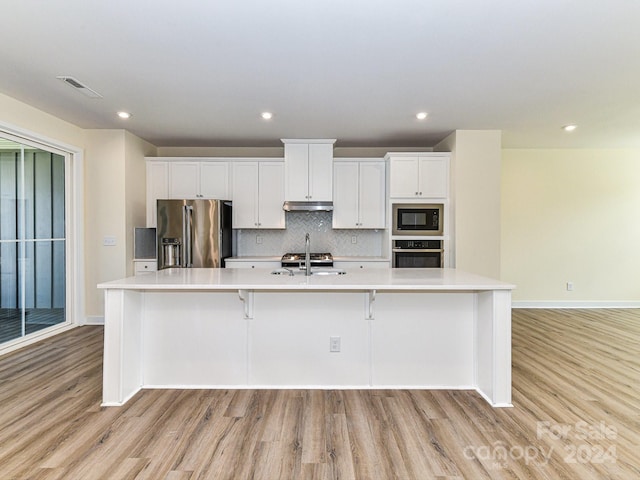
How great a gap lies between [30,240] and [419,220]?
181 inches

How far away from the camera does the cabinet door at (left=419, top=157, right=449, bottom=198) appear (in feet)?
16.0

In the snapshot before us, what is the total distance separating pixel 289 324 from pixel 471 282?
1.38 meters

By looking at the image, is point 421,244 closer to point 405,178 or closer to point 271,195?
point 405,178

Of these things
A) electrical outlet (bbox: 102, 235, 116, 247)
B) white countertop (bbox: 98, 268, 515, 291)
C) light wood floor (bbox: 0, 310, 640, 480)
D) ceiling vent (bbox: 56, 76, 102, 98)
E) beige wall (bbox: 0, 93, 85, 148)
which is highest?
ceiling vent (bbox: 56, 76, 102, 98)

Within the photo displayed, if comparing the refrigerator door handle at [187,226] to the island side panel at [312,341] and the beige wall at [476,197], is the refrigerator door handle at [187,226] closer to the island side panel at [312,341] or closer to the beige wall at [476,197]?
the island side panel at [312,341]

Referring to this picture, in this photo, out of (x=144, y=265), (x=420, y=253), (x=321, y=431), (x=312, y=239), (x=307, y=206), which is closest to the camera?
(x=321, y=431)

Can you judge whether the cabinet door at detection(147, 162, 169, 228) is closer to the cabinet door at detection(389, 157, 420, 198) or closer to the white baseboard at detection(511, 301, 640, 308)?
the cabinet door at detection(389, 157, 420, 198)

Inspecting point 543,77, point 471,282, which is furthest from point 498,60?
point 471,282

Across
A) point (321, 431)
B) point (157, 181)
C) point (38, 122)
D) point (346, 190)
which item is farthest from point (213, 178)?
point (321, 431)

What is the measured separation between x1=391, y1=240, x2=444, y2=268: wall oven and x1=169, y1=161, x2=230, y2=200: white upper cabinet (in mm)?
2713

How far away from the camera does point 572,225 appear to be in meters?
5.88

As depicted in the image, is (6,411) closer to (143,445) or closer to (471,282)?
(143,445)

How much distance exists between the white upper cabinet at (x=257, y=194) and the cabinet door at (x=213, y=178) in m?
0.14

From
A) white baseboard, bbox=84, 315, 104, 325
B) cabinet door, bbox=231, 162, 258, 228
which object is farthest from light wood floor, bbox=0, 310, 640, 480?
cabinet door, bbox=231, 162, 258, 228
